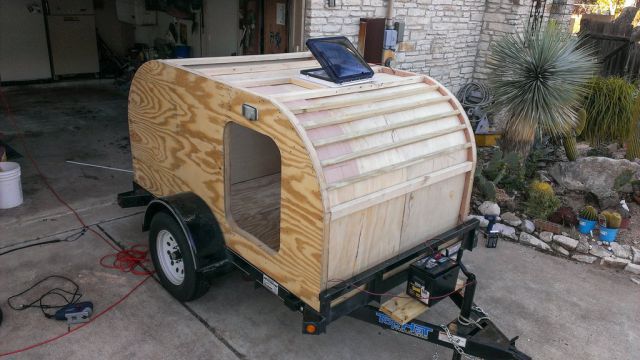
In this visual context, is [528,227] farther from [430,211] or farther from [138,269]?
[138,269]

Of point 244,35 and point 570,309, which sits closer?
point 570,309

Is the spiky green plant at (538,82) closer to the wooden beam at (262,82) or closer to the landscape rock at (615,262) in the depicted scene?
the landscape rock at (615,262)

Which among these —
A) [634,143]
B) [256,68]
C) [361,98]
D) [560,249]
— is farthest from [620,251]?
[256,68]

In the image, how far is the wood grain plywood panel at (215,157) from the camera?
3465 mm

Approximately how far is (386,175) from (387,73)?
5.75 ft

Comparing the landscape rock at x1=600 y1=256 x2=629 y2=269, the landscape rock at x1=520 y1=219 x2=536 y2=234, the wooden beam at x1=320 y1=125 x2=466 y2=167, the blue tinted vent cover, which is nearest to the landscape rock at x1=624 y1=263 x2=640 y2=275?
the landscape rock at x1=600 y1=256 x2=629 y2=269

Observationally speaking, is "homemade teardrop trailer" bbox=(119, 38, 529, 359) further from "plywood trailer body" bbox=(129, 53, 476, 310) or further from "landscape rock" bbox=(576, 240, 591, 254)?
"landscape rock" bbox=(576, 240, 591, 254)

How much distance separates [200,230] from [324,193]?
5.11 ft

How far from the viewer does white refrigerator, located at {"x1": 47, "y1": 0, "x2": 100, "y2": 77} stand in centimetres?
1274

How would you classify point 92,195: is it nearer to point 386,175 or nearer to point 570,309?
point 386,175

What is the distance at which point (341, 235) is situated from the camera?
351 cm

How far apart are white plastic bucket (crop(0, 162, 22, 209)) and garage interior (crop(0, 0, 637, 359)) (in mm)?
99

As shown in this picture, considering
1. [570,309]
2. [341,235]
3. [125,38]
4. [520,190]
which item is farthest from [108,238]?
[125,38]

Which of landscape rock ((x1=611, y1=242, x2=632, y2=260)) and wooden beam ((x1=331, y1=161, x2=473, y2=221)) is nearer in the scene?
wooden beam ((x1=331, y1=161, x2=473, y2=221))
